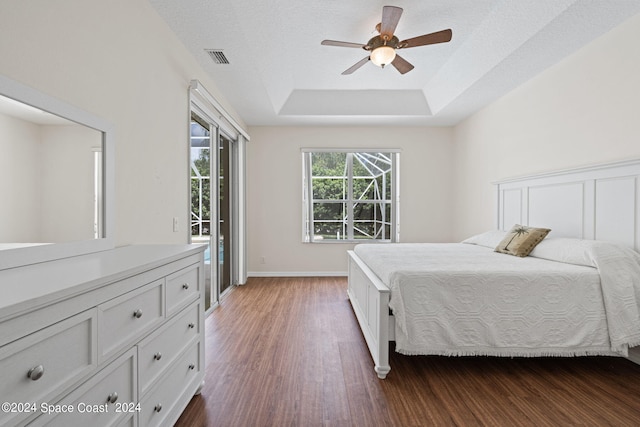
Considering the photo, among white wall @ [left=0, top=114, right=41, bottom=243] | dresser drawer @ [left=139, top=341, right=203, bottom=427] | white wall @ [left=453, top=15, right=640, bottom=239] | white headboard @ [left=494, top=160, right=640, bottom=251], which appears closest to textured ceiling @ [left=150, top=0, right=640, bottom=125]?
white wall @ [left=453, top=15, right=640, bottom=239]

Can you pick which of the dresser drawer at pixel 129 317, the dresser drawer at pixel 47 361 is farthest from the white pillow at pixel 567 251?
the dresser drawer at pixel 47 361

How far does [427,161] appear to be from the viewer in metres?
5.13

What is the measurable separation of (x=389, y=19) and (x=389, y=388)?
101 inches

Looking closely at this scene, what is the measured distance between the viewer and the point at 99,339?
3.29 feet

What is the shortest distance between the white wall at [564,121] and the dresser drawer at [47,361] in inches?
132

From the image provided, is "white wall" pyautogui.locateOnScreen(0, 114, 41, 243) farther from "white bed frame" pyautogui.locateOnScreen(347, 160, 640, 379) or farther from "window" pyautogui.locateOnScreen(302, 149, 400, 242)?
"window" pyautogui.locateOnScreen(302, 149, 400, 242)

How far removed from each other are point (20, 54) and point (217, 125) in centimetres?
243

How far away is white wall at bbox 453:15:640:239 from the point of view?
7.69 ft

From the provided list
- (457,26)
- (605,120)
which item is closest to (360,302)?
(605,120)

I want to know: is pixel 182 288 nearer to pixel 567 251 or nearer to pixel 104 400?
pixel 104 400

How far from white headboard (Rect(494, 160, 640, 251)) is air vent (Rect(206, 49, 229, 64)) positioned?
3221 mm

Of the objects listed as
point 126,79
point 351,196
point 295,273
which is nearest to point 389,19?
point 126,79

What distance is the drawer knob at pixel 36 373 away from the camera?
77cm

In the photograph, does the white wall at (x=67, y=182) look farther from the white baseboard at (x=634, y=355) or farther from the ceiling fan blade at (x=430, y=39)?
the white baseboard at (x=634, y=355)
